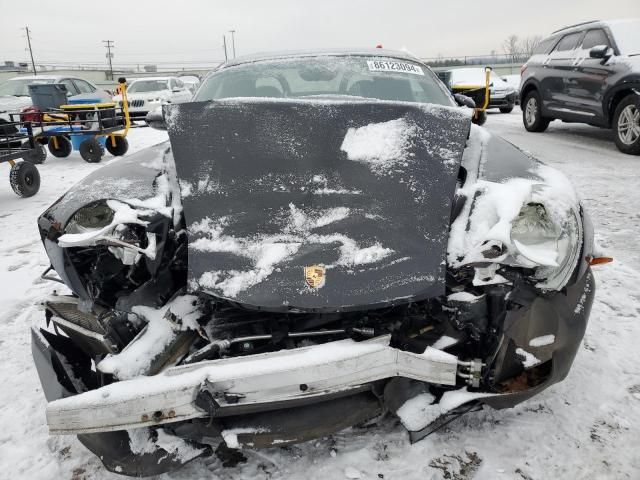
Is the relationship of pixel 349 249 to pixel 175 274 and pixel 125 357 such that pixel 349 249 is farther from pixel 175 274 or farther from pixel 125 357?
pixel 125 357

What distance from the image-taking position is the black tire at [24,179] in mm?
6059

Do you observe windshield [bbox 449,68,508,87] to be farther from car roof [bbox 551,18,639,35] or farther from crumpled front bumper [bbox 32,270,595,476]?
crumpled front bumper [bbox 32,270,595,476]

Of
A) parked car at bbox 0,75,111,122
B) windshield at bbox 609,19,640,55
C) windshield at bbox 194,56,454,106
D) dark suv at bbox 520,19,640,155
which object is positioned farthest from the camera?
parked car at bbox 0,75,111,122

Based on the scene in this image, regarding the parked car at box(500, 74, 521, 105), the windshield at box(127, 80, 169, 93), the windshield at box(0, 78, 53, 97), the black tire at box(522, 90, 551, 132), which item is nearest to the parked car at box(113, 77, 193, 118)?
the windshield at box(127, 80, 169, 93)

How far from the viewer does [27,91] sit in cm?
1097

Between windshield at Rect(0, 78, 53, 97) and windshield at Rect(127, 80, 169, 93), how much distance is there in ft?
14.7

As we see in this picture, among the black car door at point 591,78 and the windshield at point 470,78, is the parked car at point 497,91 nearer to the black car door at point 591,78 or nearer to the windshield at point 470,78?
the windshield at point 470,78

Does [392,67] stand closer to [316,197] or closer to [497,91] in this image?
[316,197]

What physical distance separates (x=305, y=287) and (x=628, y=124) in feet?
22.8

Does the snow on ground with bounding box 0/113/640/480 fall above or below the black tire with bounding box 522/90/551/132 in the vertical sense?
below

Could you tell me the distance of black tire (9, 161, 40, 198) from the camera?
606 centimetres

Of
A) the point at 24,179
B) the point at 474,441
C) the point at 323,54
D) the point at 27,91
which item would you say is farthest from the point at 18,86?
the point at 474,441

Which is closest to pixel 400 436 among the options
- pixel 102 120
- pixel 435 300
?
pixel 435 300

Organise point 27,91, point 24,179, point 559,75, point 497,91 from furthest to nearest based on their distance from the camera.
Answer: point 497,91, point 27,91, point 559,75, point 24,179
